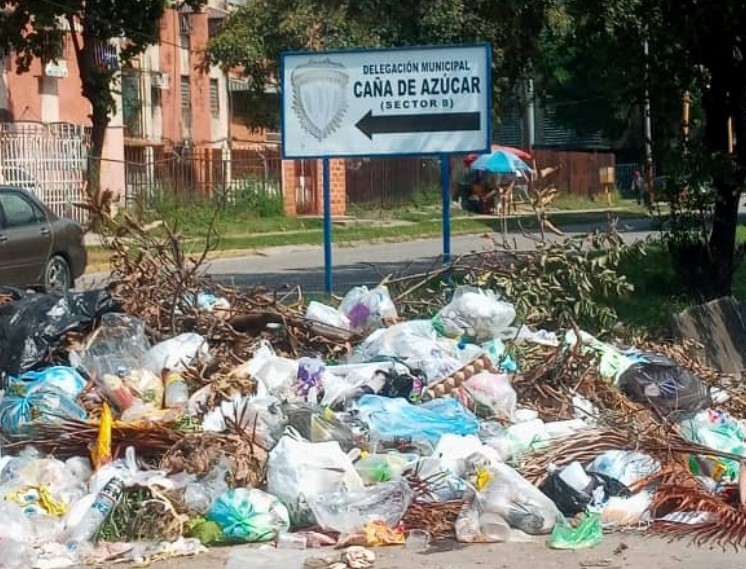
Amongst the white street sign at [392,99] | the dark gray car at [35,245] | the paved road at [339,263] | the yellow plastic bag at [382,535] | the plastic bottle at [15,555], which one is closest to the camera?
the plastic bottle at [15,555]

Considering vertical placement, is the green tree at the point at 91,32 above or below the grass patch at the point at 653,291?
above

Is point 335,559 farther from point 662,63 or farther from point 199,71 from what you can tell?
point 199,71

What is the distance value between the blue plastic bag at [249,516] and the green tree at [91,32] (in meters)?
21.0

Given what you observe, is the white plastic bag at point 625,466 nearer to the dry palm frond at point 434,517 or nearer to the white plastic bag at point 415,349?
the dry palm frond at point 434,517

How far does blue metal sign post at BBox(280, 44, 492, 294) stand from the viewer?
11117 millimetres

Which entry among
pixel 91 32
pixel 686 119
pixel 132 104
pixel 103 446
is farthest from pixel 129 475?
pixel 132 104

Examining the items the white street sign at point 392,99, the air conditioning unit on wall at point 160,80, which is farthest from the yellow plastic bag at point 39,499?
the air conditioning unit on wall at point 160,80

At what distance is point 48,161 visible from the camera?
2738cm

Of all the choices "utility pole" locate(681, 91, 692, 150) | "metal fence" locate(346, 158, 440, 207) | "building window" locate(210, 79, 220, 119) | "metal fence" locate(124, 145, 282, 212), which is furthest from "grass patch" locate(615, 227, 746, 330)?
"building window" locate(210, 79, 220, 119)

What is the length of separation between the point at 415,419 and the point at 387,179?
1323 inches

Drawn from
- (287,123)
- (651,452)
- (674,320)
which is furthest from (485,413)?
(287,123)

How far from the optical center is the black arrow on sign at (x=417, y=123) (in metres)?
11.2

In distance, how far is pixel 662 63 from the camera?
13.3m

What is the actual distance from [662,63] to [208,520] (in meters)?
8.49
